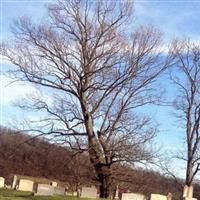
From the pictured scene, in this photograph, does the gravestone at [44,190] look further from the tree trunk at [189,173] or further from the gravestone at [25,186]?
the tree trunk at [189,173]

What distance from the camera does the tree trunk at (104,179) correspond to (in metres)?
19.3

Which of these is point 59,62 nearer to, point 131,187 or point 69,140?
point 69,140

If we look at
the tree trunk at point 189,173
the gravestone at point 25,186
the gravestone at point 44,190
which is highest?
the tree trunk at point 189,173

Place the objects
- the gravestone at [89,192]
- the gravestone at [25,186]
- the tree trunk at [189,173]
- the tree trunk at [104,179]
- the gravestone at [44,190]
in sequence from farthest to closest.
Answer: the tree trunk at [189,173], the gravestone at [25,186], the tree trunk at [104,179], the gravestone at [89,192], the gravestone at [44,190]

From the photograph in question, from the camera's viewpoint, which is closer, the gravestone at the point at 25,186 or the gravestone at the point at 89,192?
the gravestone at the point at 89,192

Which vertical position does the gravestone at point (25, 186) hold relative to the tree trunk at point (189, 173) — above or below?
below

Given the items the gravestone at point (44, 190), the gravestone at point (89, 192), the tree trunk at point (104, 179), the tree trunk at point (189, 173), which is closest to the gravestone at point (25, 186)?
the gravestone at point (44, 190)

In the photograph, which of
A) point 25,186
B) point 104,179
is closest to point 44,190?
point 104,179

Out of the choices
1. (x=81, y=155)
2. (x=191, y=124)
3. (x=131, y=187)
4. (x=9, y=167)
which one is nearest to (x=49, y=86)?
(x=81, y=155)

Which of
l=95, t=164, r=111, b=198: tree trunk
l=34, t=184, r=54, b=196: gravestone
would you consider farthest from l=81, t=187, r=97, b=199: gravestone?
l=34, t=184, r=54, b=196: gravestone

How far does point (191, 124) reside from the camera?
2728 centimetres

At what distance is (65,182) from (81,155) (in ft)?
18.7

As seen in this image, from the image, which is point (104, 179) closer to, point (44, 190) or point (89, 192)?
point (89, 192)

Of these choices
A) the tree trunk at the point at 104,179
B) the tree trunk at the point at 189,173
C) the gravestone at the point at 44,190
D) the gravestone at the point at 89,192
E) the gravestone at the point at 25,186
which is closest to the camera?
the gravestone at the point at 44,190
